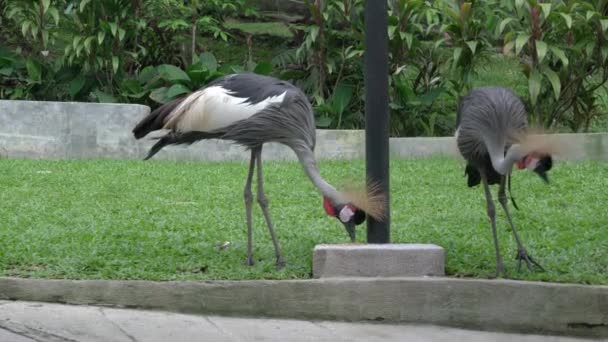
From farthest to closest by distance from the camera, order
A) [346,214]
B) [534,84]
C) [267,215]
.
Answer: [534,84] < [267,215] < [346,214]

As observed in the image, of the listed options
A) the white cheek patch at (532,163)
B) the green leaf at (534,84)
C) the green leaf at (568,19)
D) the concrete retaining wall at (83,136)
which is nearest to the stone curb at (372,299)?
the white cheek patch at (532,163)

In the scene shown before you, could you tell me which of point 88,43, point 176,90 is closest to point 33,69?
point 88,43

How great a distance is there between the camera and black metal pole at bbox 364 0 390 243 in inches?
242

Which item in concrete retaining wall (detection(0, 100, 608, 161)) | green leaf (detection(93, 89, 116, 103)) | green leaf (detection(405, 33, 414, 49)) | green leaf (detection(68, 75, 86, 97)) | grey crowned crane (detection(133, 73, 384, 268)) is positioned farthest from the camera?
green leaf (detection(68, 75, 86, 97))

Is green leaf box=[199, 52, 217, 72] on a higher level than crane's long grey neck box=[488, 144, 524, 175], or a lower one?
higher

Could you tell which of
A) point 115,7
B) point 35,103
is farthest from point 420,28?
point 35,103

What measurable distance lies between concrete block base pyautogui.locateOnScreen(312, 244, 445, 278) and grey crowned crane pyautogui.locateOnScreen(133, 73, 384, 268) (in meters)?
0.28

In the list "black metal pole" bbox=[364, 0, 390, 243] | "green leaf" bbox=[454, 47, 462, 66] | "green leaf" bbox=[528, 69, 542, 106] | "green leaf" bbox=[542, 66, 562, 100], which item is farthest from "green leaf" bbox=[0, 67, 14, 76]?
"black metal pole" bbox=[364, 0, 390, 243]

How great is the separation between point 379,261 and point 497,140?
1034mm

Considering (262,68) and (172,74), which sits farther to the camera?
(262,68)

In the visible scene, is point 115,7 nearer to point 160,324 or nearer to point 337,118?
point 337,118

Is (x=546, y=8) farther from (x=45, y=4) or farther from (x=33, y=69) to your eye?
(x=33, y=69)

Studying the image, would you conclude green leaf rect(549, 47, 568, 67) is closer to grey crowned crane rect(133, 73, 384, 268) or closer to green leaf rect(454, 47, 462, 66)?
green leaf rect(454, 47, 462, 66)

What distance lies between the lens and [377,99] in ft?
20.1
